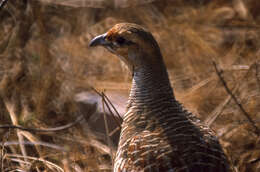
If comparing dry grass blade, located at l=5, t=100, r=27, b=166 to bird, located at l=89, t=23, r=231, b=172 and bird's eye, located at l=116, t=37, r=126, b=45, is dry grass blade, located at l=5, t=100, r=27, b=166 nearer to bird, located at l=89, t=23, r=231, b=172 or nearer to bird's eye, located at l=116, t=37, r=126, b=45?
bird, located at l=89, t=23, r=231, b=172

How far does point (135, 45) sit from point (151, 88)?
26cm

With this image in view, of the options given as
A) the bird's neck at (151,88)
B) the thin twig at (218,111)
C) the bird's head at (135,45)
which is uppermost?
the bird's head at (135,45)

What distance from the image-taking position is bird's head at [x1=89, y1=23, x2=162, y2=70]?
2.11 metres

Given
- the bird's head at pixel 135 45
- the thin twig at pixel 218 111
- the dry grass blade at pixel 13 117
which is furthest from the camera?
the thin twig at pixel 218 111

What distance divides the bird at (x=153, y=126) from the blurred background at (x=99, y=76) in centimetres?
32

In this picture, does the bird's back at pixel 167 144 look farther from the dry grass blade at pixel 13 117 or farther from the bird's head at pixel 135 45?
the dry grass blade at pixel 13 117

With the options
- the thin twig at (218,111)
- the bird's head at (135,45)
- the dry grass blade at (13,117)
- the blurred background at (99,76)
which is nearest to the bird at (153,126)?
the bird's head at (135,45)

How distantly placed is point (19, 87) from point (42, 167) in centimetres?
127

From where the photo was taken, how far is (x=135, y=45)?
6.97ft

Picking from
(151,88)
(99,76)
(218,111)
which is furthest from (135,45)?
(99,76)

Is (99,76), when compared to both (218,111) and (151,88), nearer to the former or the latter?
(218,111)

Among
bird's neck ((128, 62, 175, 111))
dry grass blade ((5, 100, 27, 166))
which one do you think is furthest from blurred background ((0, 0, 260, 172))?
bird's neck ((128, 62, 175, 111))

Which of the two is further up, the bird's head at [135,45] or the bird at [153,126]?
the bird's head at [135,45]

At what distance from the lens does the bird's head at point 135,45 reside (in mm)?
2105
